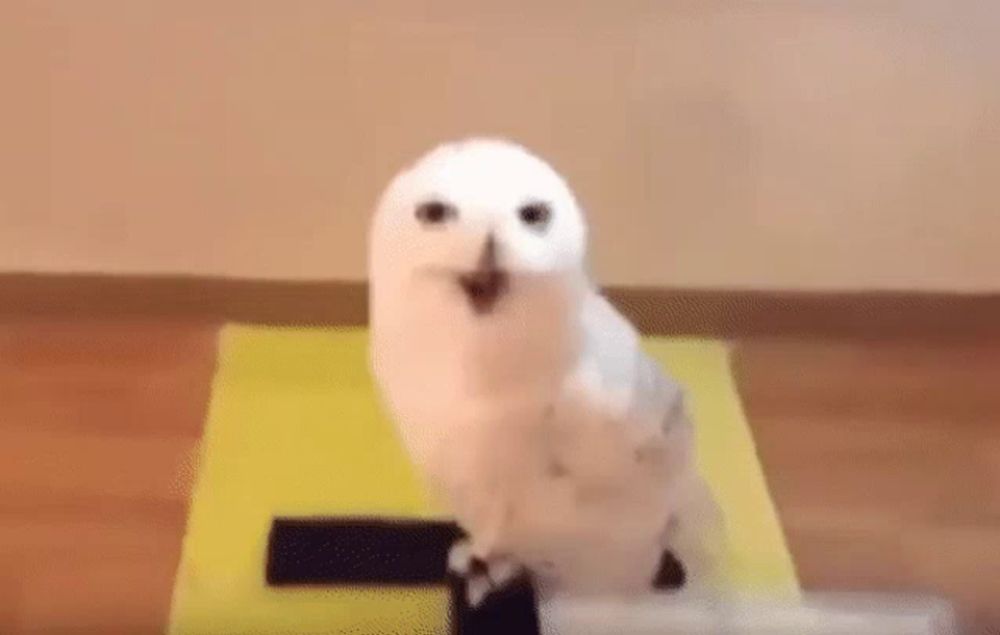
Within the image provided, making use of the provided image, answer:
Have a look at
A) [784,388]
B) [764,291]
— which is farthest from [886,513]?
[764,291]

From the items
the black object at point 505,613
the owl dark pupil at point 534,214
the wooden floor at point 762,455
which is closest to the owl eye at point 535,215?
the owl dark pupil at point 534,214

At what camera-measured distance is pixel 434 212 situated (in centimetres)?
60

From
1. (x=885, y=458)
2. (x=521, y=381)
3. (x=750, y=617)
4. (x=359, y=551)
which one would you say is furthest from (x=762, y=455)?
(x=521, y=381)

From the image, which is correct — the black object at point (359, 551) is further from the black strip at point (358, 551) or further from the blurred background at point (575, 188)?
the blurred background at point (575, 188)

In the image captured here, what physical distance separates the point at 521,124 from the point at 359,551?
475mm

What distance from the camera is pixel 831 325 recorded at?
1.36 meters

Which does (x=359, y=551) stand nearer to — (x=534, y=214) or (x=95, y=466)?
(x=95, y=466)

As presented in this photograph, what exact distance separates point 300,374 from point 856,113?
66 cm

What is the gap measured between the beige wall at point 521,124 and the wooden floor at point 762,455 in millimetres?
112

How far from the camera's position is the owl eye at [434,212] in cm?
60

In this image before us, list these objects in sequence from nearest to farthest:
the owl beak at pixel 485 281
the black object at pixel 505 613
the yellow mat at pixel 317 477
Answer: the owl beak at pixel 485 281 < the black object at pixel 505 613 < the yellow mat at pixel 317 477

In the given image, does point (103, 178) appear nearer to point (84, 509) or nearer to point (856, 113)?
point (84, 509)

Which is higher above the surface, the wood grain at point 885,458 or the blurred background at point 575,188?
the blurred background at point 575,188

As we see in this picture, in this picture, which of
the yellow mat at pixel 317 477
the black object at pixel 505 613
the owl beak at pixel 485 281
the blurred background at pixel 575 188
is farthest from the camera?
the blurred background at pixel 575 188
